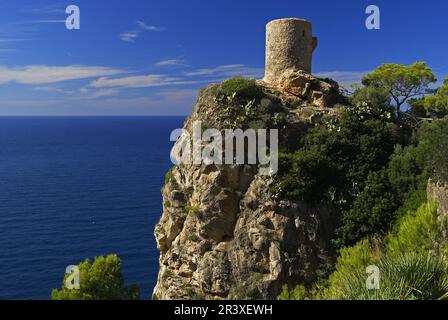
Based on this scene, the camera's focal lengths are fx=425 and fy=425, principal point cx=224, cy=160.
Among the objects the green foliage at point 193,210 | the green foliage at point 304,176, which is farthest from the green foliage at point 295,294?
the green foliage at point 193,210

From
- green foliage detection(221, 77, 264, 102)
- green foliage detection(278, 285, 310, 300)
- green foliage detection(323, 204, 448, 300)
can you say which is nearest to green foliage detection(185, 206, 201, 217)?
green foliage detection(278, 285, 310, 300)

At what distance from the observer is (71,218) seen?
57.1 metres

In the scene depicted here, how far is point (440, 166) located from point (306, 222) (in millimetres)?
6725

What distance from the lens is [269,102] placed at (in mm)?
25172

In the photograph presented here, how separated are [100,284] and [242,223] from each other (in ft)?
25.6

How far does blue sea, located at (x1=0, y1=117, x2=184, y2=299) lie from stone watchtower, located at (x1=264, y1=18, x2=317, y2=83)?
22946mm

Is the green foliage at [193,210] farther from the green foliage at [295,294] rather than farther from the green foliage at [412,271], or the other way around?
the green foliage at [412,271]

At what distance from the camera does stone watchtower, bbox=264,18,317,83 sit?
2780cm

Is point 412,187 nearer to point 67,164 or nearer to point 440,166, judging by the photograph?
point 440,166

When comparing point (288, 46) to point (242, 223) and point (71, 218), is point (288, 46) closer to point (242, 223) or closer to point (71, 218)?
point (242, 223)

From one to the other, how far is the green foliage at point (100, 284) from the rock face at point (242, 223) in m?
3.69

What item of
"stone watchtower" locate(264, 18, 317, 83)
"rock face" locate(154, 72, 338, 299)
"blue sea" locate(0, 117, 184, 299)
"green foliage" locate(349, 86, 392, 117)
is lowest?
"blue sea" locate(0, 117, 184, 299)

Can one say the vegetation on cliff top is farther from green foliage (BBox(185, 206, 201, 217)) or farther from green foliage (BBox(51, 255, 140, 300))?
green foliage (BBox(51, 255, 140, 300))

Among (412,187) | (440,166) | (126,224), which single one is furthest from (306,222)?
(126,224)
